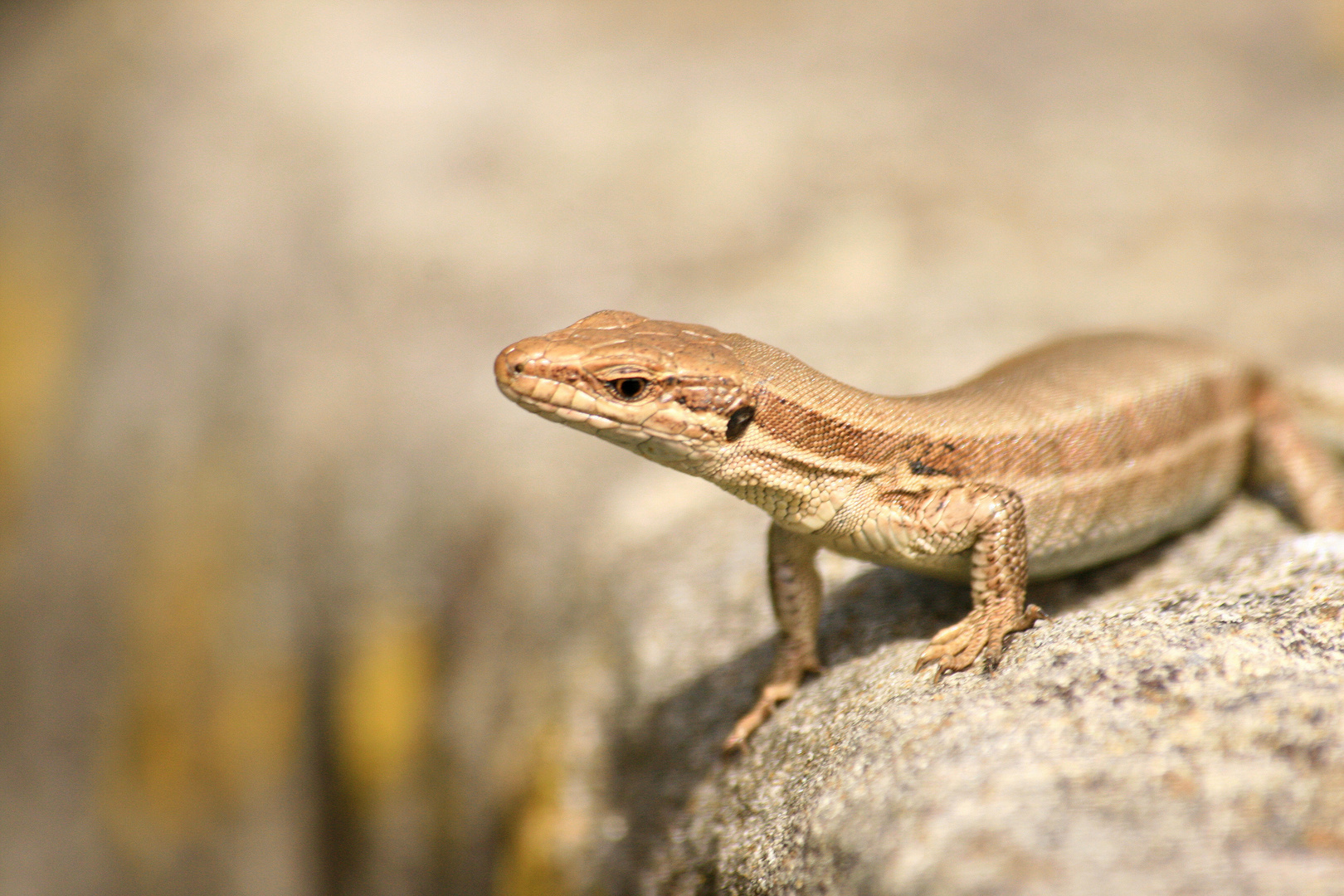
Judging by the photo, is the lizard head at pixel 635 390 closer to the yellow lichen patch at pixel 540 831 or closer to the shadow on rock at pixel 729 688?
the shadow on rock at pixel 729 688

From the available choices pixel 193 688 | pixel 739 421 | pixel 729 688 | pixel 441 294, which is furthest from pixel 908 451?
pixel 193 688

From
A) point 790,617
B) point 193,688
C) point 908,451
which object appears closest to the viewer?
point 908,451

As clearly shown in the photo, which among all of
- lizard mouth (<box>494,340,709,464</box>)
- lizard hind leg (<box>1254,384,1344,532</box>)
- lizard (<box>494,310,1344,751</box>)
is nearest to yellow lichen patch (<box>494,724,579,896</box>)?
lizard (<box>494,310,1344,751</box>)

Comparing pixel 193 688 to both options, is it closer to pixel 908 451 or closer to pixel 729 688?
pixel 729 688

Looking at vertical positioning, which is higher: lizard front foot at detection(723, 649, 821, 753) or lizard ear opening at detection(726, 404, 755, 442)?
lizard ear opening at detection(726, 404, 755, 442)

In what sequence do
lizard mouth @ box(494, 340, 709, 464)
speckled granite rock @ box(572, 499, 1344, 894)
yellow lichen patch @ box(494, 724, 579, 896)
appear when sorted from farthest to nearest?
yellow lichen patch @ box(494, 724, 579, 896) → lizard mouth @ box(494, 340, 709, 464) → speckled granite rock @ box(572, 499, 1344, 894)

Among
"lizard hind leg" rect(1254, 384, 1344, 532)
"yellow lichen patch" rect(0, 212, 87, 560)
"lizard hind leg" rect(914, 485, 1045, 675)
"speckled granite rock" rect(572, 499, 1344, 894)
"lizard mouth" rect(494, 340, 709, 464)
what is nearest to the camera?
"speckled granite rock" rect(572, 499, 1344, 894)

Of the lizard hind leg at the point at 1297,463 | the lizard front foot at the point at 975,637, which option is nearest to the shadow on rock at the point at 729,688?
the lizard front foot at the point at 975,637

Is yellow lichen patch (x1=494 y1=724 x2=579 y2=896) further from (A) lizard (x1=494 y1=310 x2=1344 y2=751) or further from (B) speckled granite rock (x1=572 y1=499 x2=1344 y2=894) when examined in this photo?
(A) lizard (x1=494 y1=310 x2=1344 y2=751)

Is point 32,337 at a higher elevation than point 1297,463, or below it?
higher
